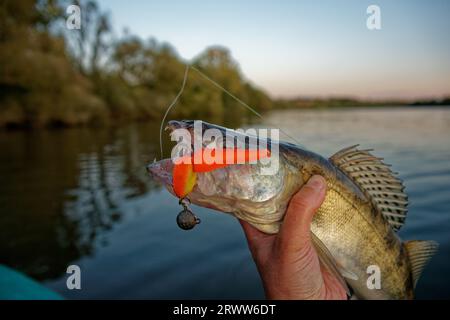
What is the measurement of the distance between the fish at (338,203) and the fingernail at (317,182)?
45mm

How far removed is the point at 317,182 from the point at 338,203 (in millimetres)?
289

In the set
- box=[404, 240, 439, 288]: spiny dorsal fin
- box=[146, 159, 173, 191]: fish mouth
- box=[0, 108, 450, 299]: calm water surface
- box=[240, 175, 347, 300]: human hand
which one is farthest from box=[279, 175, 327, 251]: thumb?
box=[0, 108, 450, 299]: calm water surface

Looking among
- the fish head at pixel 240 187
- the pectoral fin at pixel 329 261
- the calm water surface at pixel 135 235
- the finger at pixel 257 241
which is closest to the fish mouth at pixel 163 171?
the fish head at pixel 240 187

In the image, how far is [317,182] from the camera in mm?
2182

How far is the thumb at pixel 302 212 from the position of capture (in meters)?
2.11

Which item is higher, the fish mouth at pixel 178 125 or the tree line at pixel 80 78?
the tree line at pixel 80 78

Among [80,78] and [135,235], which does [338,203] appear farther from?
[80,78]

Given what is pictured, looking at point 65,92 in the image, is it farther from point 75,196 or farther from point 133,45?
point 75,196

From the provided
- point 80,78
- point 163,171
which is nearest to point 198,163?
point 163,171

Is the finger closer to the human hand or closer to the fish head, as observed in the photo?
the human hand

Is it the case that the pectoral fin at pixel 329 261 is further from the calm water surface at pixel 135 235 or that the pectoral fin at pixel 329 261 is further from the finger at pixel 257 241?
the calm water surface at pixel 135 235

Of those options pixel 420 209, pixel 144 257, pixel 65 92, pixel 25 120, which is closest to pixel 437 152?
pixel 420 209

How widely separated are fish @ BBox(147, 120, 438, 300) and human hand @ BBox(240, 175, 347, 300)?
0.08 metres

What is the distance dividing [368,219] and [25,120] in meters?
37.9
